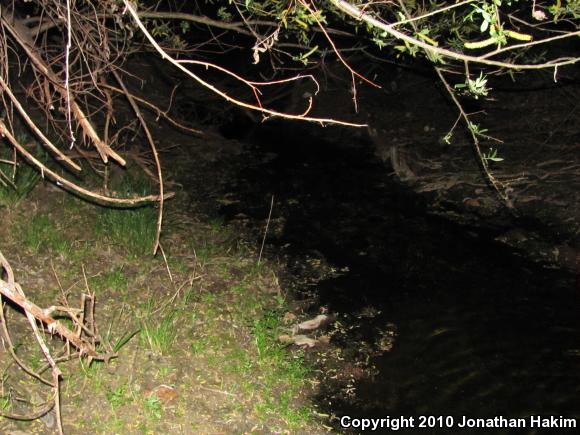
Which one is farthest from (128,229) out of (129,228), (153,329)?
(153,329)

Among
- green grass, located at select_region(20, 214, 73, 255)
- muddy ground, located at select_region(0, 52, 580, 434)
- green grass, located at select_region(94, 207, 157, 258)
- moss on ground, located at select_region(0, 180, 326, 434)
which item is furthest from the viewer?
green grass, located at select_region(94, 207, 157, 258)

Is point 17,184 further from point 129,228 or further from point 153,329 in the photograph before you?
point 153,329

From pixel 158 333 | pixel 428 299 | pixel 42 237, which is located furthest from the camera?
pixel 428 299

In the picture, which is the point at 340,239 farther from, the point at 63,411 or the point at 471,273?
the point at 63,411

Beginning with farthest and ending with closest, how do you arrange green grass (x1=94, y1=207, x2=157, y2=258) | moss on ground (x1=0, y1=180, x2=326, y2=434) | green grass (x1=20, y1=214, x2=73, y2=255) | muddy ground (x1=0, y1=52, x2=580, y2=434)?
→ green grass (x1=94, y1=207, x2=157, y2=258) → green grass (x1=20, y1=214, x2=73, y2=255) → muddy ground (x1=0, y1=52, x2=580, y2=434) → moss on ground (x1=0, y1=180, x2=326, y2=434)

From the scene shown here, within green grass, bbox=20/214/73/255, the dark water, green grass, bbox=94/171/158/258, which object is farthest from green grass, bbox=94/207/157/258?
the dark water

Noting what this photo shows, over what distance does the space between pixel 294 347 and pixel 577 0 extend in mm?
3284

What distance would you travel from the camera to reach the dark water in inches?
180

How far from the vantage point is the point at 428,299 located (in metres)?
5.85

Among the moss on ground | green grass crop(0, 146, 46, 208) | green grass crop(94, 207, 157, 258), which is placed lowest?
the moss on ground

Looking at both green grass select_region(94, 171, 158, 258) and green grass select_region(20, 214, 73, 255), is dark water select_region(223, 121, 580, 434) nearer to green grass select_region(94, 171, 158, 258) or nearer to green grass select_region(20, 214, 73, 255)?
green grass select_region(94, 171, 158, 258)

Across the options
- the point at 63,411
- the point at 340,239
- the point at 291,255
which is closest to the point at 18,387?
the point at 63,411

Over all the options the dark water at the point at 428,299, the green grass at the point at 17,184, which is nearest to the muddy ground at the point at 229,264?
the green grass at the point at 17,184

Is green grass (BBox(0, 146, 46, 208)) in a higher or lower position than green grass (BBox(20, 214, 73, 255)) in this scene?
higher
